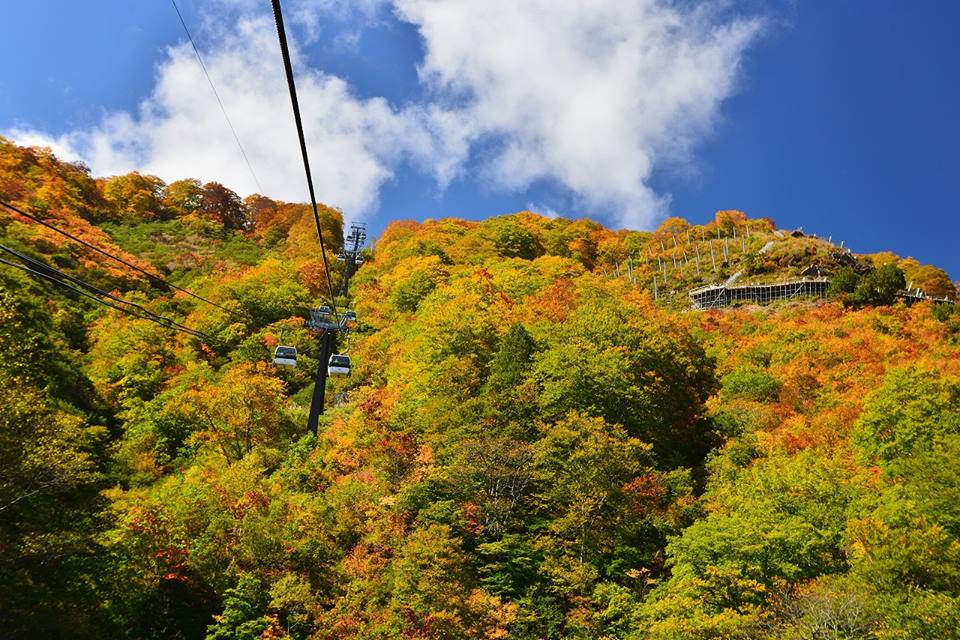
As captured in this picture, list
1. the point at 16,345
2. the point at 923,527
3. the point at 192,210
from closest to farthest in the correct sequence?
the point at 923,527 < the point at 16,345 < the point at 192,210

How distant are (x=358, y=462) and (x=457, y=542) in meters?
8.94

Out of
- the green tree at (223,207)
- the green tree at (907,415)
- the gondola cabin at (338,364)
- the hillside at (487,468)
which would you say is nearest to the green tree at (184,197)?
the green tree at (223,207)

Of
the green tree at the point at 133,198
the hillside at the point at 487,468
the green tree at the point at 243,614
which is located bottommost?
the green tree at the point at 243,614

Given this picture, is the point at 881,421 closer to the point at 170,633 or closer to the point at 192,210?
the point at 170,633

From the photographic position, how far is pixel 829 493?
2573cm

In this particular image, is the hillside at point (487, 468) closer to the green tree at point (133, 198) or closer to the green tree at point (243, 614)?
the green tree at point (243, 614)

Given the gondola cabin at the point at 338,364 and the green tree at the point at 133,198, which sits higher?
the green tree at the point at 133,198

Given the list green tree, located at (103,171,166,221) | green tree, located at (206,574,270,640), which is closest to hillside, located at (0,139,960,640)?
green tree, located at (206,574,270,640)

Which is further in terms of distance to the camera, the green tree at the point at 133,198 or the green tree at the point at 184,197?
the green tree at the point at 184,197

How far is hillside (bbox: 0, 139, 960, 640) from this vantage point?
20.9m

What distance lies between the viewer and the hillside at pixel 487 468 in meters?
20.9

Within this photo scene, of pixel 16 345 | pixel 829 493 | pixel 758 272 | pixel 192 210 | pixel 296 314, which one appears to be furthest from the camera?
pixel 192 210

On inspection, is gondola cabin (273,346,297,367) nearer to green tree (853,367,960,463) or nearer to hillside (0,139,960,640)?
hillside (0,139,960,640)

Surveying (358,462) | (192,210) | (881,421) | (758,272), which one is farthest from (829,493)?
(192,210)
